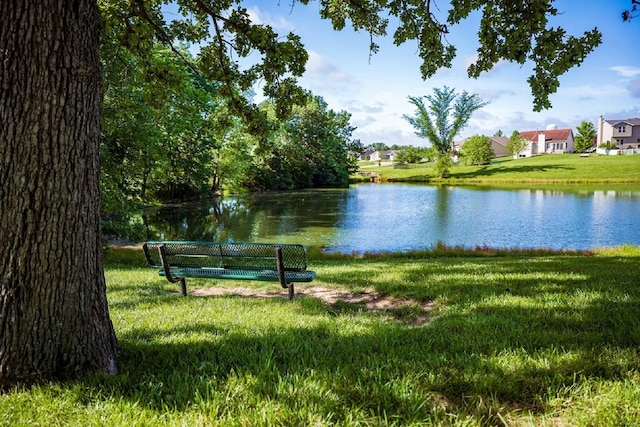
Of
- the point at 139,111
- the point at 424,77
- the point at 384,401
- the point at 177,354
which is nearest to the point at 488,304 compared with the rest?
the point at 384,401

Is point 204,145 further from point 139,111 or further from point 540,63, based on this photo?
point 540,63

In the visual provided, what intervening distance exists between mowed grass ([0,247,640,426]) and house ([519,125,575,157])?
369ft

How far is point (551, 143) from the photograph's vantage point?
103 metres

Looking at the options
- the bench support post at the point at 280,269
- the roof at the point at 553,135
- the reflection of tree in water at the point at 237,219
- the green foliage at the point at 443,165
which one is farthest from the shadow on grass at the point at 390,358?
the roof at the point at 553,135

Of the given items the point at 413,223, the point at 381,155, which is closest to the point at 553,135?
the point at 381,155

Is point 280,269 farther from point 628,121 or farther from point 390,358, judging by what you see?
point 628,121

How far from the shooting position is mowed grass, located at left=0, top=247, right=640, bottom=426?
2133 mm

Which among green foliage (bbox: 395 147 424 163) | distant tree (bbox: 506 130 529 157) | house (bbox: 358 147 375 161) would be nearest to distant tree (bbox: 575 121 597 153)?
distant tree (bbox: 506 130 529 157)

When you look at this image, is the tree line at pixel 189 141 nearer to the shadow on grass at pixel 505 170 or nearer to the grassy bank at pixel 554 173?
the grassy bank at pixel 554 173

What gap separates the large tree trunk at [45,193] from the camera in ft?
8.18

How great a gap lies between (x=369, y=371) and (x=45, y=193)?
2460 millimetres

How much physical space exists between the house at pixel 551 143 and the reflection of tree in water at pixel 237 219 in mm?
90427

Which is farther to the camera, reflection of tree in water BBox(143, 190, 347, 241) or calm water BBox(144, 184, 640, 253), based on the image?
reflection of tree in water BBox(143, 190, 347, 241)

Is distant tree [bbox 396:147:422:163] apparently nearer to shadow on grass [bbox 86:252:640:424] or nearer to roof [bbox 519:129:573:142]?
roof [bbox 519:129:573:142]
